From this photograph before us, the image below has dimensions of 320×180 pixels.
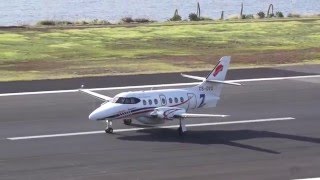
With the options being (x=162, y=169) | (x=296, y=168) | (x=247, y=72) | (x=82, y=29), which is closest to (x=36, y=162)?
(x=162, y=169)

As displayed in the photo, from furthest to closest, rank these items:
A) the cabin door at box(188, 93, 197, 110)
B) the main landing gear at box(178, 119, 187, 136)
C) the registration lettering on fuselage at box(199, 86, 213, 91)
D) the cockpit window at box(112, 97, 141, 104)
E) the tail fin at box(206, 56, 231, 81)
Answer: the tail fin at box(206, 56, 231, 81), the registration lettering on fuselage at box(199, 86, 213, 91), the cabin door at box(188, 93, 197, 110), the main landing gear at box(178, 119, 187, 136), the cockpit window at box(112, 97, 141, 104)

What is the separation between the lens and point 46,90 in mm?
44094

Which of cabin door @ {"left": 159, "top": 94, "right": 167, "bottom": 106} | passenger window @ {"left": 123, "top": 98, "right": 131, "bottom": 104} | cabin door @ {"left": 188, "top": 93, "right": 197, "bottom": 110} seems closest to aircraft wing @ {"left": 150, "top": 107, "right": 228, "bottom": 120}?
cabin door @ {"left": 159, "top": 94, "right": 167, "bottom": 106}

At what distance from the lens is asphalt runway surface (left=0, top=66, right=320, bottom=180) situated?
2647 centimetres

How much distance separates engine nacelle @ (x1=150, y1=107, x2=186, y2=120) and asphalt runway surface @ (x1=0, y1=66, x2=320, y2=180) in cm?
93

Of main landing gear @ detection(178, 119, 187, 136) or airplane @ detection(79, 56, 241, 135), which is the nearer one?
airplane @ detection(79, 56, 241, 135)

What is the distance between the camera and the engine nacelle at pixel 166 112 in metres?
31.3

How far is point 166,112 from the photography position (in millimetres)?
31359

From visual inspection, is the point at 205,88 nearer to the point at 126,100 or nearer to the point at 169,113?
the point at 169,113

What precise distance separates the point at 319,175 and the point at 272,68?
27.3 m

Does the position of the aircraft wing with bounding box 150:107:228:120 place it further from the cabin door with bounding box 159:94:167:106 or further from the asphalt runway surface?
the asphalt runway surface

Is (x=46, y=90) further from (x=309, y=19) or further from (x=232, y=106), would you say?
(x=309, y=19)

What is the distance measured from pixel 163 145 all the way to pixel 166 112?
5.22 ft

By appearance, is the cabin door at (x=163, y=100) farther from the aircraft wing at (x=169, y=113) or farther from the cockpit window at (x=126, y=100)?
the cockpit window at (x=126, y=100)
